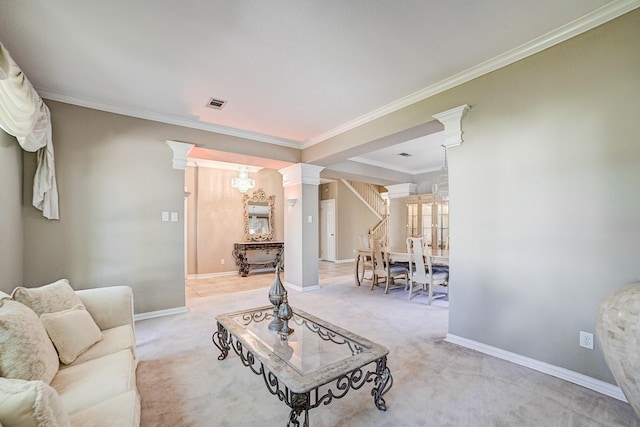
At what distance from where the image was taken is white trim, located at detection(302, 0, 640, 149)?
6.46 feet

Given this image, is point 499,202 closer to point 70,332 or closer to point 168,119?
point 70,332

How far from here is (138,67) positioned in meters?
2.66

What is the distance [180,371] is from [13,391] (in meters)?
1.71

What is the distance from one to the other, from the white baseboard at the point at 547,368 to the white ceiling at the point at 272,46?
255 centimetres

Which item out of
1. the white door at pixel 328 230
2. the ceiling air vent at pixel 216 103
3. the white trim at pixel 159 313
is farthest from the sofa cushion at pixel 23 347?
the white door at pixel 328 230

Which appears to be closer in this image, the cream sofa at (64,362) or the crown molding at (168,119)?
the cream sofa at (64,362)

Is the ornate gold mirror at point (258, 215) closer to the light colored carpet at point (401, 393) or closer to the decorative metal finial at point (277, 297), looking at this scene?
the light colored carpet at point (401, 393)

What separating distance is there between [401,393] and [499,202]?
5.96 ft

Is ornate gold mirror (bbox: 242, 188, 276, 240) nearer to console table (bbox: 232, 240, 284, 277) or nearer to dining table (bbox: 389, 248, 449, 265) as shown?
console table (bbox: 232, 240, 284, 277)

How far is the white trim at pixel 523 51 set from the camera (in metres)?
1.97

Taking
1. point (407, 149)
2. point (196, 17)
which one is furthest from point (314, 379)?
point (407, 149)

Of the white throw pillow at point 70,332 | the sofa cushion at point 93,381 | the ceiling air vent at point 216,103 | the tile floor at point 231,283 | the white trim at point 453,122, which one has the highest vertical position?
the ceiling air vent at point 216,103

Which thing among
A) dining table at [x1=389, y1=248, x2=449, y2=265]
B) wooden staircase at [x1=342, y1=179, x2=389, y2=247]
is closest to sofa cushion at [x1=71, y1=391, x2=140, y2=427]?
dining table at [x1=389, y1=248, x2=449, y2=265]

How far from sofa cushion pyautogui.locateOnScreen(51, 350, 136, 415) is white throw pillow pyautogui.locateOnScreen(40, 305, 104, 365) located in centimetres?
11
